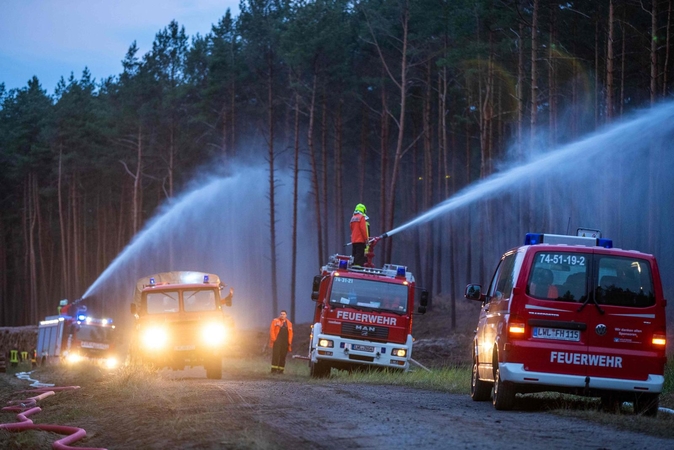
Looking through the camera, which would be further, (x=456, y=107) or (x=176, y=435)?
(x=456, y=107)

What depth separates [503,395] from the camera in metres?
12.1

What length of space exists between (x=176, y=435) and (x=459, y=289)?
5458 cm

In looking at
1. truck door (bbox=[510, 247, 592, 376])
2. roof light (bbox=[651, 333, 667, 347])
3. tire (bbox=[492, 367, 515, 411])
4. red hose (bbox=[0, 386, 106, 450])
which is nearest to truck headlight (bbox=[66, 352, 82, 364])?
red hose (bbox=[0, 386, 106, 450])

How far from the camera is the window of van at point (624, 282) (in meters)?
11.7

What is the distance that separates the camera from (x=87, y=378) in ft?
69.0

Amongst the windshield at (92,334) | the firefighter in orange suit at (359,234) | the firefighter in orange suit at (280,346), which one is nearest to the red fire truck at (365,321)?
the firefighter in orange suit at (359,234)

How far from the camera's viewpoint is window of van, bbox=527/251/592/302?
1166 centimetres

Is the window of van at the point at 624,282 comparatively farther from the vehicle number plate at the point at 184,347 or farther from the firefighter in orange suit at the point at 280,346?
the firefighter in orange suit at the point at 280,346

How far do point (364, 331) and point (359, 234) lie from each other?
8.69ft

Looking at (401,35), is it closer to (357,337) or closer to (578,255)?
(357,337)

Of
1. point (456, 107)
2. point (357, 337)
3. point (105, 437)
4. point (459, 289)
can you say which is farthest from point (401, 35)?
point (105, 437)

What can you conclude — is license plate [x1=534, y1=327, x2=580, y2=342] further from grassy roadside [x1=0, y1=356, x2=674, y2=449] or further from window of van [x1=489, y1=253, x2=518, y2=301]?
grassy roadside [x1=0, y1=356, x2=674, y2=449]

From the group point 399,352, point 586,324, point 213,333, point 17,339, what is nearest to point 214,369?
point 213,333

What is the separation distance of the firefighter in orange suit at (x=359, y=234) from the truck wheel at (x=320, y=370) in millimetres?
2649
